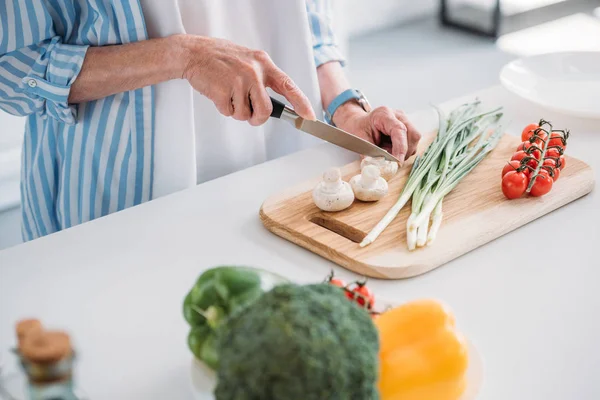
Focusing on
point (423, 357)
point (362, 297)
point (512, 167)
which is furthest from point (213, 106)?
point (423, 357)

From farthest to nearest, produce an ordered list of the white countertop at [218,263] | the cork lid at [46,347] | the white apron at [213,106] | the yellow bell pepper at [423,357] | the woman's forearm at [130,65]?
the white apron at [213,106] → the woman's forearm at [130,65] → the white countertop at [218,263] → the yellow bell pepper at [423,357] → the cork lid at [46,347]

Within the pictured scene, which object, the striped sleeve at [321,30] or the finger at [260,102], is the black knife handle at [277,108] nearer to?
the finger at [260,102]

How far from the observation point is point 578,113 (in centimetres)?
164

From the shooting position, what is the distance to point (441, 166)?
140cm

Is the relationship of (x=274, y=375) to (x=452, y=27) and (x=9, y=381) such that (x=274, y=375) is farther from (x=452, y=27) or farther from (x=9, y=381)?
(x=452, y=27)

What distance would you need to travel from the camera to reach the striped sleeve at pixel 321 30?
1.72 meters

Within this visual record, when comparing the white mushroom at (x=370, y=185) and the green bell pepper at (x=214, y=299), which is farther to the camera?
the white mushroom at (x=370, y=185)

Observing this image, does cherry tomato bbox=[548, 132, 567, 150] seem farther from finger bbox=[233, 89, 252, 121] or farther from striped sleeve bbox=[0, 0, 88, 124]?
striped sleeve bbox=[0, 0, 88, 124]

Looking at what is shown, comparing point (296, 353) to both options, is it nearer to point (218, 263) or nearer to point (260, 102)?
point (218, 263)

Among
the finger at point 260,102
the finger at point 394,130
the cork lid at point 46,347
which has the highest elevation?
the cork lid at point 46,347

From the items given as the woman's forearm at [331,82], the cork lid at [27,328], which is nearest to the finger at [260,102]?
the woman's forearm at [331,82]

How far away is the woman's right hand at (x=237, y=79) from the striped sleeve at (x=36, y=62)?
21 cm

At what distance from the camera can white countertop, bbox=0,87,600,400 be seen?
3.11ft

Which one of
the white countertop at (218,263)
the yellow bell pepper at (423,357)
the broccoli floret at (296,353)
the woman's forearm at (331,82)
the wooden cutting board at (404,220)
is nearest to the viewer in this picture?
the broccoli floret at (296,353)
